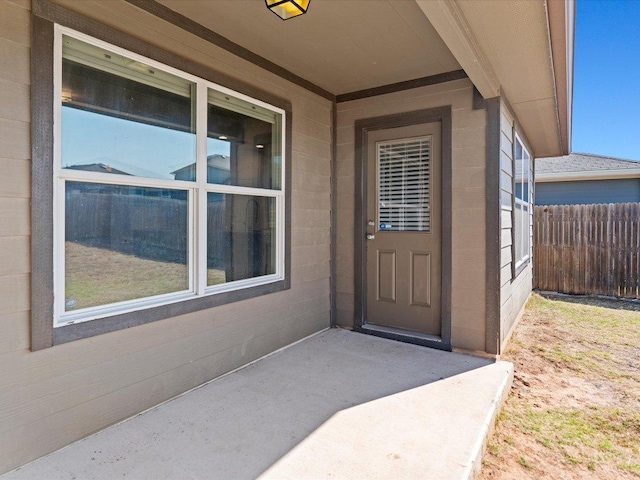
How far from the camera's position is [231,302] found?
293cm

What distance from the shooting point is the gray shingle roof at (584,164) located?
8977 millimetres

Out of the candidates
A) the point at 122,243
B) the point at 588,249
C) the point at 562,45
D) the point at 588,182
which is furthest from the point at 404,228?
the point at 588,182

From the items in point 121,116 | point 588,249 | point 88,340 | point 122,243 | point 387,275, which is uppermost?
point 121,116

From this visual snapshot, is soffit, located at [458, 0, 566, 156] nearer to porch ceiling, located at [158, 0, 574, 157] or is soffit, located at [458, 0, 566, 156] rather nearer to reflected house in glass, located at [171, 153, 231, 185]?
porch ceiling, located at [158, 0, 574, 157]

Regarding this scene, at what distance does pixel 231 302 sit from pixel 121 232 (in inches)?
38.7

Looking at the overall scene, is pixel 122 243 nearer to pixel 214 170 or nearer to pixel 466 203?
pixel 214 170

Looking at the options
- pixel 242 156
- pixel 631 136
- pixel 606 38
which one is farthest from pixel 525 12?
pixel 631 136

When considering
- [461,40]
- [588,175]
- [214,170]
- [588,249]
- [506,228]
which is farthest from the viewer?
[588,175]

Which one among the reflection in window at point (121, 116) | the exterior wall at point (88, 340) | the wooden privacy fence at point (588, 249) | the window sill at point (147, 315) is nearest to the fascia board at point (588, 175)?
the wooden privacy fence at point (588, 249)

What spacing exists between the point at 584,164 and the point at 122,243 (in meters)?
11.1

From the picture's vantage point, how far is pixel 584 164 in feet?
32.0

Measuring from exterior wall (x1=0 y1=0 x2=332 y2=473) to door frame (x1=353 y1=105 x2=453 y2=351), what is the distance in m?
0.88

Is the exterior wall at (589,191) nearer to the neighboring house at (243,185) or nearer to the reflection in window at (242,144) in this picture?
the neighboring house at (243,185)

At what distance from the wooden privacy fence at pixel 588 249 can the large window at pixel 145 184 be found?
6135mm
